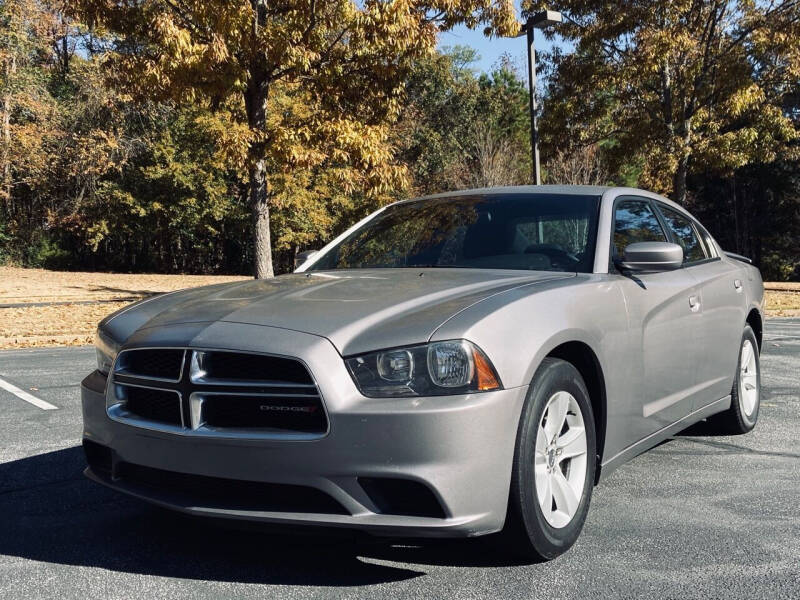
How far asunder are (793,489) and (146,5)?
13303mm


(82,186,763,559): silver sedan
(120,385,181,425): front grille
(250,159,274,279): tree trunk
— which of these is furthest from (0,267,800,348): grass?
(120,385,181,425): front grille

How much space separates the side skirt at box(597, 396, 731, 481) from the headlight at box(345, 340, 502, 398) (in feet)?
3.59

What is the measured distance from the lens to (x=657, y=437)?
4.42 m

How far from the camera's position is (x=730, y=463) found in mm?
5043

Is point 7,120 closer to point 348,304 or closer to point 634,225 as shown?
point 634,225

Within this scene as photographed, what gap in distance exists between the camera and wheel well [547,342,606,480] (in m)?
3.65

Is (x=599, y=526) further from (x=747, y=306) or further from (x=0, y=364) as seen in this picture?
(x=0, y=364)

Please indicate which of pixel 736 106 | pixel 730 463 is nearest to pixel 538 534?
pixel 730 463

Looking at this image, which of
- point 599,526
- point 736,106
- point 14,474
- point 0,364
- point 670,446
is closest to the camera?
point 599,526

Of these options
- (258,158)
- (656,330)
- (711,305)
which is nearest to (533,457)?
(656,330)

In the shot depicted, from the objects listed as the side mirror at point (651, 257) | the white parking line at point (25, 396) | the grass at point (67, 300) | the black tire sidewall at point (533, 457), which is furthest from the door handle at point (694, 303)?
the grass at point (67, 300)

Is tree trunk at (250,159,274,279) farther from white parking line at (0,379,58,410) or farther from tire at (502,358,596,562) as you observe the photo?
tire at (502,358,596,562)

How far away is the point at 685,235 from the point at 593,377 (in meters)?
2.01

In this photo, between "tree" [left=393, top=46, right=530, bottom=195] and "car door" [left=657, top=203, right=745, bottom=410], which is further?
"tree" [left=393, top=46, right=530, bottom=195]
